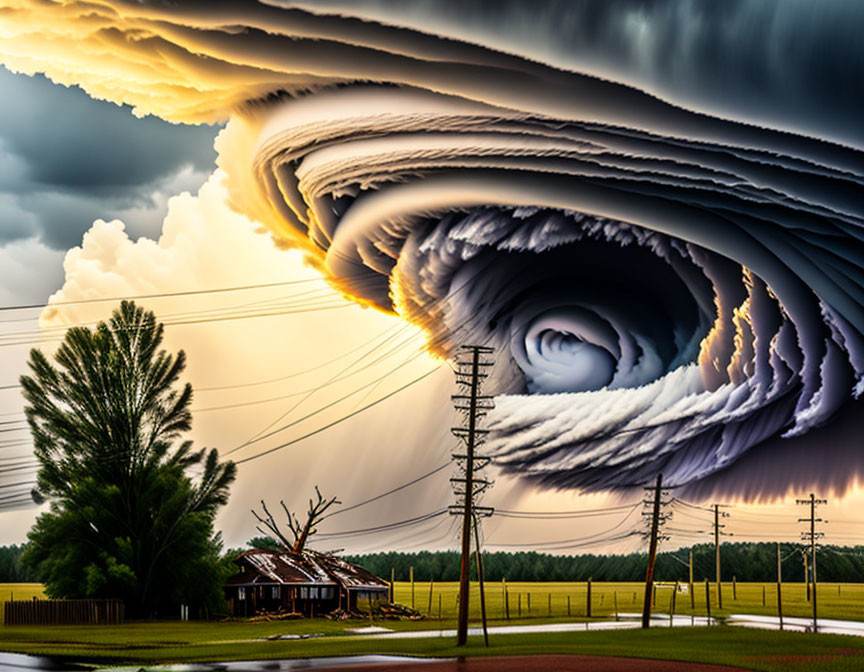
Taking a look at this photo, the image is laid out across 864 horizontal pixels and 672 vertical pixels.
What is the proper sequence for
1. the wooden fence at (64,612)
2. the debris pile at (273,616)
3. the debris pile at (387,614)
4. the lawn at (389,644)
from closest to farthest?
the lawn at (389,644) < the wooden fence at (64,612) < the debris pile at (273,616) < the debris pile at (387,614)

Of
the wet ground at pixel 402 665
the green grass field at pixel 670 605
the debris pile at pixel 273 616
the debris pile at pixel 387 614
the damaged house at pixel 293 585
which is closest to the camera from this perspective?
the wet ground at pixel 402 665

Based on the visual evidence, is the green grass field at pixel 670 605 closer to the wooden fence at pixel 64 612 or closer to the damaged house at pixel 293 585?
the damaged house at pixel 293 585

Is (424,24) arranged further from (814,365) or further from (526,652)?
(814,365)

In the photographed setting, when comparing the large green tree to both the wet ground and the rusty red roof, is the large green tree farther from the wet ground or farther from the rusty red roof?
the wet ground

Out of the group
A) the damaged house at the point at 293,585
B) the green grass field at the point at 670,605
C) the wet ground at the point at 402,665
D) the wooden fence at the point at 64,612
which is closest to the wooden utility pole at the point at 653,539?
the green grass field at the point at 670,605

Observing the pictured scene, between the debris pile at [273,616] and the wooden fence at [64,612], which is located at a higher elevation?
the wooden fence at [64,612]

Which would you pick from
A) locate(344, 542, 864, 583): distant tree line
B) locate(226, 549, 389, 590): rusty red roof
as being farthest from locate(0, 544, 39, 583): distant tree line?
locate(226, 549, 389, 590): rusty red roof
